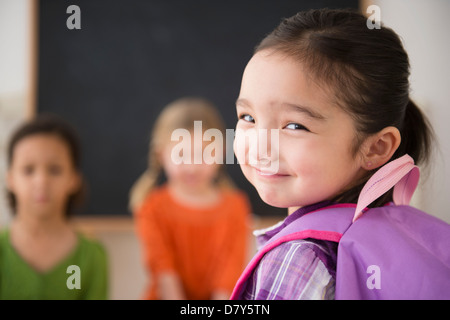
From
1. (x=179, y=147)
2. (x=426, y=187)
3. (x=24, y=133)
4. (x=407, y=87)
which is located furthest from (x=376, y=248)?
(x=24, y=133)

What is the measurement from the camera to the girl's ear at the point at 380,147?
0.64 m

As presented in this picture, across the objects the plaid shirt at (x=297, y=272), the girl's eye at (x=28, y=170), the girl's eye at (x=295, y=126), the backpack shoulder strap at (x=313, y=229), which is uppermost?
the girl's eye at (x=295, y=126)

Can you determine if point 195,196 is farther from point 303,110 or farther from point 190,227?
point 303,110

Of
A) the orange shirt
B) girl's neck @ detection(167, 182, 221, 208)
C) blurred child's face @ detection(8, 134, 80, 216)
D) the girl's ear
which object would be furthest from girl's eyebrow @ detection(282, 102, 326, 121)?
girl's neck @ detection(167, 182, 221, 208)

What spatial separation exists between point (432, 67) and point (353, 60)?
0.44 meters

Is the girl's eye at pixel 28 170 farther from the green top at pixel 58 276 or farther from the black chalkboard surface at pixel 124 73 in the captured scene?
the black chalkboard surface at pixel 124 73

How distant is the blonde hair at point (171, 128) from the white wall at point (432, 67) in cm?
106

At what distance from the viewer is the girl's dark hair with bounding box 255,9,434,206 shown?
582mm

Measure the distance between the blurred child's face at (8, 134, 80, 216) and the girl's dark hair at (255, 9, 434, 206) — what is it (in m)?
0.95

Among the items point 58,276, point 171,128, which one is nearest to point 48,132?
point 58,276

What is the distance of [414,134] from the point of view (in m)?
0.72

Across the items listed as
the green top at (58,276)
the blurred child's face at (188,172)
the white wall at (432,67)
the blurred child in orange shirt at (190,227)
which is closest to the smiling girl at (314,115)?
the white wall at (432,67)

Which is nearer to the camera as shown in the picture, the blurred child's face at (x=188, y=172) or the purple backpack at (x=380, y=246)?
the purple backpack at (x=380, y=246)

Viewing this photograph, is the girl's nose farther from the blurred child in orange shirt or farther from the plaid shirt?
the blurred child in orange shirt
